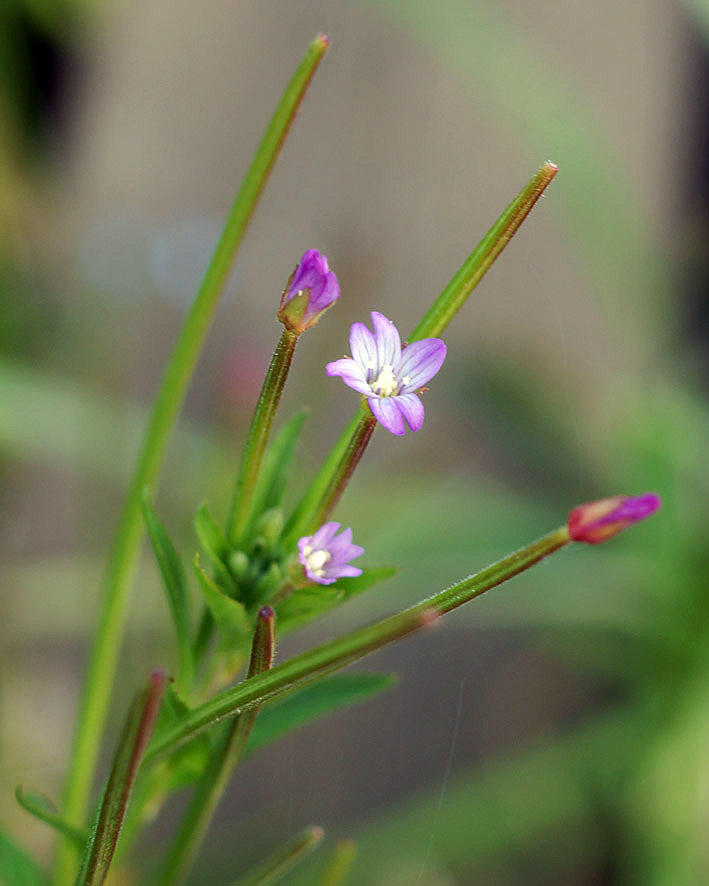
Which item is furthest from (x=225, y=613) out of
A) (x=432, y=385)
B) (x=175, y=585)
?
(x=432, y=385)

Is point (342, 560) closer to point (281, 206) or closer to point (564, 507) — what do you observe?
point (564, 507)

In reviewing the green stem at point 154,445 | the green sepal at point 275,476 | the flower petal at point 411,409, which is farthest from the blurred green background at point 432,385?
the flower petal at point 411,409

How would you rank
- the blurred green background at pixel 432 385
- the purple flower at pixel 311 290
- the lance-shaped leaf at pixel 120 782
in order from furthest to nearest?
the blurred green background at pixel 432 385 → the purple flower at pixel 311 290 → the lance-shaped leaf at pixel 120 782

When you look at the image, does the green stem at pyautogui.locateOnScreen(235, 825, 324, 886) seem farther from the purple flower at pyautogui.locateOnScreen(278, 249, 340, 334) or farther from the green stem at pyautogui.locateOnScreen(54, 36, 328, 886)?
the purple flower at pyautogui.locateOnScreen(278, 249, 340, 334)

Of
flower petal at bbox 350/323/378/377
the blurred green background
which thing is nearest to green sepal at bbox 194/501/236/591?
flower petal at bbox 350/323/378/377

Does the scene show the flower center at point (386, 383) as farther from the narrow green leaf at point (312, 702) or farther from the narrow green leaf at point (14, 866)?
the narrow green leaf at point (14, 866)

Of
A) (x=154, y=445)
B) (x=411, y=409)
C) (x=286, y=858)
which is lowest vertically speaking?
(x=286, y=858)

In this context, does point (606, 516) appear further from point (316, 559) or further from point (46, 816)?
point (46, 816)
